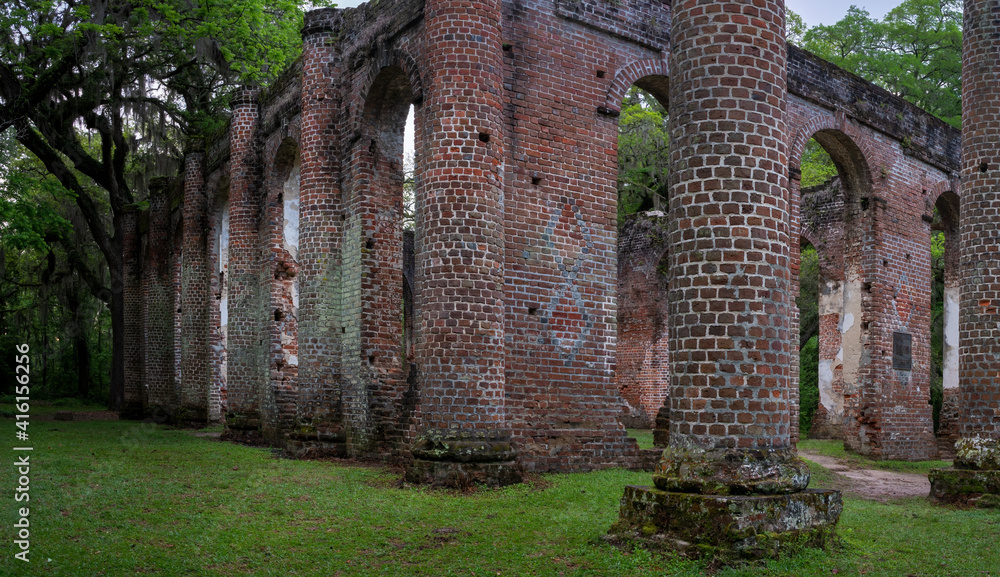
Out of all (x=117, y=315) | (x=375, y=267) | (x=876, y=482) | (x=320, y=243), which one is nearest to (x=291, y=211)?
(x=320, y=243)

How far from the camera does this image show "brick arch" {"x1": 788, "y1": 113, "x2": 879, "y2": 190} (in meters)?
15.5

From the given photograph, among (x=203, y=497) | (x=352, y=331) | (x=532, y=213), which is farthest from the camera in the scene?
(x=352, y=331)

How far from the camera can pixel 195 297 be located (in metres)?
23.5

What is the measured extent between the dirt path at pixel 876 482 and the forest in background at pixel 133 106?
904 centimetres

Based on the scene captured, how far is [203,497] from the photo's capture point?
9422mm

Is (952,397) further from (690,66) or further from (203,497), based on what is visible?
(203,497)

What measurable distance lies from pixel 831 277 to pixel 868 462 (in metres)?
5.91

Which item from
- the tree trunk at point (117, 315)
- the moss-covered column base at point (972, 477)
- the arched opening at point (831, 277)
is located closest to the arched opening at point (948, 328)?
the arched opening at point (831, 277)

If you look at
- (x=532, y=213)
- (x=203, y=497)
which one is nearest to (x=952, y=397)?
(x=532, y=213)

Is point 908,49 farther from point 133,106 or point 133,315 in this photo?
point 133,315

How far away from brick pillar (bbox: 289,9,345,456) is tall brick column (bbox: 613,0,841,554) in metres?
8.56

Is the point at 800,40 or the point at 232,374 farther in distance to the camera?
the point at 800,40

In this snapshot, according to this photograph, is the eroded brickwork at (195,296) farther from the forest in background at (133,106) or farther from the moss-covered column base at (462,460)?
the moss-covered column base at (462,460)

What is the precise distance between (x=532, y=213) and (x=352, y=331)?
3920 millimetres
